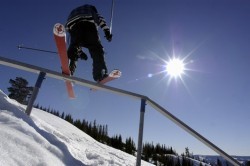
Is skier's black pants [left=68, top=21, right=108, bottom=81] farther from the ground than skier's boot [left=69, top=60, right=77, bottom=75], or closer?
farther from the ground

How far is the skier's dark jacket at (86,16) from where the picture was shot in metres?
5.96

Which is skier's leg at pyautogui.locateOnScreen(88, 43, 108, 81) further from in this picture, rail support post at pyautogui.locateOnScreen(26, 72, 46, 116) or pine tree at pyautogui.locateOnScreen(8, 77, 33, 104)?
pine tree at pyautogui.locateOnScreen(8, 77, 33, 104)

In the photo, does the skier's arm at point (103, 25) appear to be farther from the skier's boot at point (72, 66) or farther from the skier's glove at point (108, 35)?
the skier's boot at point (72, 66)

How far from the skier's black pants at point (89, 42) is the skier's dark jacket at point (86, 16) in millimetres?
113

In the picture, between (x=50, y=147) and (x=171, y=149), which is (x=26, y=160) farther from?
(x=171, y=149)

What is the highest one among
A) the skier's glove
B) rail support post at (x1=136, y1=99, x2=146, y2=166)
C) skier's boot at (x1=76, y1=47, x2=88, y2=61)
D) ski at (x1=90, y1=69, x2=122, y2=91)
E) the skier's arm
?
the skier's arm

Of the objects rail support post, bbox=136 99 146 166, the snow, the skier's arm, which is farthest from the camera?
the skier's arm

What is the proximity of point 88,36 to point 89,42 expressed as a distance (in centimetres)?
16

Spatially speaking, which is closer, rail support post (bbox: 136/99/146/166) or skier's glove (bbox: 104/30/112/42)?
rail support post (bbox: 136/99/146/166)

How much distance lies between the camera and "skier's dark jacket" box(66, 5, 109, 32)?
596 centimetres

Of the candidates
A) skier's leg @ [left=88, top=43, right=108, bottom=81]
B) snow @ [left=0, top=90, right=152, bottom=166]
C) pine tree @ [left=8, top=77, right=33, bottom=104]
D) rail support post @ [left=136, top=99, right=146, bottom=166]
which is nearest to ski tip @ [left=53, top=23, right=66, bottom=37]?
skier's leg @ [left=88, top=43, right=108, bottom=81]

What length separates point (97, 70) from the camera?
586 centimetres

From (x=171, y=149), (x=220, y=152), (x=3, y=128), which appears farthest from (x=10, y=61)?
(x=171, y=149)

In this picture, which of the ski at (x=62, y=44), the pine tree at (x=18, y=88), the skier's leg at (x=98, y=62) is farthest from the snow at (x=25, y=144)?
the pine tree at (x=18, y=88)
